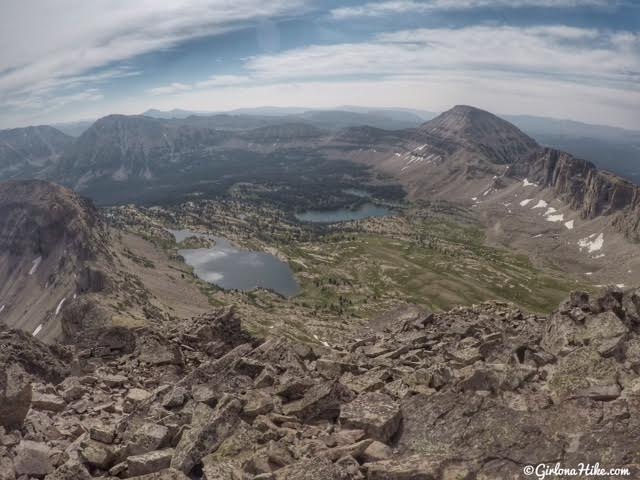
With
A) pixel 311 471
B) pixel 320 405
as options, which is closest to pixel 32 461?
pixel 311 471

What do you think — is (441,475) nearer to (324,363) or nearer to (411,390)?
(411,390)

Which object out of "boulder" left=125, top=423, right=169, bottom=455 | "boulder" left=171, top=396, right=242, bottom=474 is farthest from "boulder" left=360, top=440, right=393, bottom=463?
"boulder" left=125, top=423, right=169, bottom=455

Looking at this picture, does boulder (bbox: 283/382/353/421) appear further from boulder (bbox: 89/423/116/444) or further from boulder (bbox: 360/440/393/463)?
boulder (bbox: 89/423/116/444)

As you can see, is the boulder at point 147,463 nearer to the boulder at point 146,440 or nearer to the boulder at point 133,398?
the boulder at point 146,440

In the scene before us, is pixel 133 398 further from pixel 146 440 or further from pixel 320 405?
pixel 320 405

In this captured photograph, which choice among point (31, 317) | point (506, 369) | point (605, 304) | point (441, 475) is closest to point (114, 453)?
point (441, 475)
